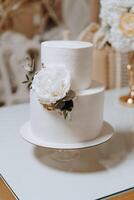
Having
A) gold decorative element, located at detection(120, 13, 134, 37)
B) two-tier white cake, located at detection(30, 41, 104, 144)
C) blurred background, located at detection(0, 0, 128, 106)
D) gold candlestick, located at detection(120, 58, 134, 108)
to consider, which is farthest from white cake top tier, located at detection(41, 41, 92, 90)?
blurred background, located at detection(0, 0, 128, 106)

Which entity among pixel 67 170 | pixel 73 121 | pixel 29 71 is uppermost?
pixel 29 71

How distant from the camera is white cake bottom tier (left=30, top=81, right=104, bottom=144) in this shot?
0.79 m

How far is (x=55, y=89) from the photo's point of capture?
75 cm

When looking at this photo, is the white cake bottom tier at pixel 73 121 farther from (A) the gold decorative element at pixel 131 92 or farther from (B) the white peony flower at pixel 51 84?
(A) the gold decorative element at pixel 131 92

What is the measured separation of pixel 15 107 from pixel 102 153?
472 millimetres

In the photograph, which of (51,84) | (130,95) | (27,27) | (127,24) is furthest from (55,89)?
(27,27)

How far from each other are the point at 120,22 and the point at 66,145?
562 millimetres

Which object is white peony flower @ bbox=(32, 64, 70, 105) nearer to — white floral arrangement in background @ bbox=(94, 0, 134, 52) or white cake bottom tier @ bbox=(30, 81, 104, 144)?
white cake bottom tier @ bbox=(30, 81, 104, 144)

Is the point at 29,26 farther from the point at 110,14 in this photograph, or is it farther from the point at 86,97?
the point at 86,97

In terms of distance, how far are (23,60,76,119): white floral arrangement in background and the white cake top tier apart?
2cm

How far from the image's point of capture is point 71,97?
30.6 inches

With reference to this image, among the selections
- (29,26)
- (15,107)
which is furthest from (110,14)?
(29,26)

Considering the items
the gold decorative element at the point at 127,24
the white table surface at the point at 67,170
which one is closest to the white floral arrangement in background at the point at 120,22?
the gold decorative element at the point at 127,24

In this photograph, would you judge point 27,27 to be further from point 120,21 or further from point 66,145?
point 66,145
